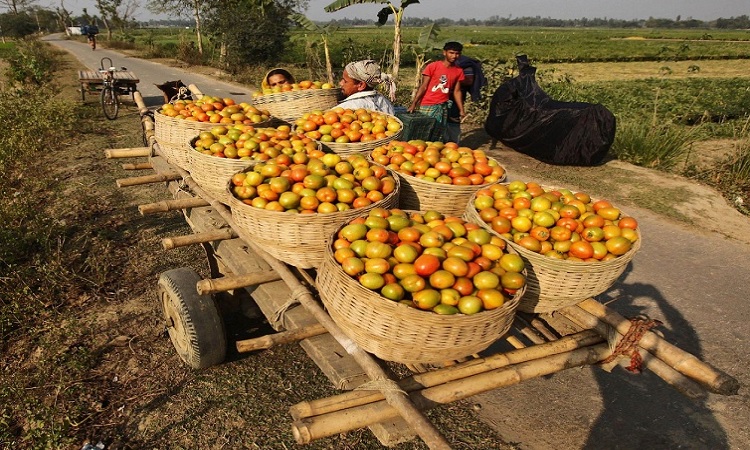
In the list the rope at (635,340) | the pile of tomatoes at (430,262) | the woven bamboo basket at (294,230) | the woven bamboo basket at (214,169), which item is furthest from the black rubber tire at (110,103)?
the rope at (635,340)

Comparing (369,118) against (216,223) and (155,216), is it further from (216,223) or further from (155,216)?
(155,216)

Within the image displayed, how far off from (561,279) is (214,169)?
246 centimetres

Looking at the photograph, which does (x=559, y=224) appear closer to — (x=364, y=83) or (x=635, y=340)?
(x=635, y=340)

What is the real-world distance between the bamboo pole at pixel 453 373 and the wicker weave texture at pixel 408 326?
8 cm

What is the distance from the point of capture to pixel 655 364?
2.06 meters

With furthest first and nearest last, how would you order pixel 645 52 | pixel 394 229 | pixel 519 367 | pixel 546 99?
pixel 645 52 < pixel 546 99 < pixel 394 229 < pixel 519 367

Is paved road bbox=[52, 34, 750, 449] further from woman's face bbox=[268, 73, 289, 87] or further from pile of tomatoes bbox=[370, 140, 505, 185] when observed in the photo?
woman's face bbox=[268, 73, 289, 87]

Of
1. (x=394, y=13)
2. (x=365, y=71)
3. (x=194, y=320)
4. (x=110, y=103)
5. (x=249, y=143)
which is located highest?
(x=394, y=13)

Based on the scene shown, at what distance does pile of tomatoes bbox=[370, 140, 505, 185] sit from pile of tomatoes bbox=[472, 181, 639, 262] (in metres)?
0.39

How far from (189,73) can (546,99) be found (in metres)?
18.4

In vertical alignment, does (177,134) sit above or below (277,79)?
below

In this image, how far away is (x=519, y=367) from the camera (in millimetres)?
2031

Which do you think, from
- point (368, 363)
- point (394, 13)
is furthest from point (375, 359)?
point (394, 13)

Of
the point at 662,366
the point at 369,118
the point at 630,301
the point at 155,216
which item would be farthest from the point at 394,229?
the point at 155,216
